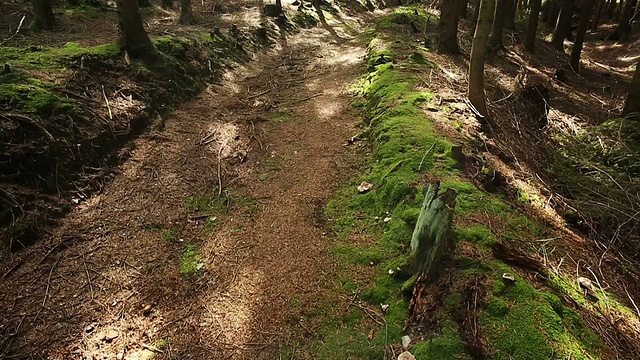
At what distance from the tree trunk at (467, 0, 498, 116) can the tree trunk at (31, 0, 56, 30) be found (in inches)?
471

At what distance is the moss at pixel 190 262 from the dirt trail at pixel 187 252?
Answer: 6 cm

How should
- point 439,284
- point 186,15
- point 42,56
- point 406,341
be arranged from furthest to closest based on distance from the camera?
1. point 186,15
2. point 42,56
3. point 439,284
4. point 406,341

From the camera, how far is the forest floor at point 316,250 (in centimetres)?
402

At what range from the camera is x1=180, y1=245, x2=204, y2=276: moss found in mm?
5392

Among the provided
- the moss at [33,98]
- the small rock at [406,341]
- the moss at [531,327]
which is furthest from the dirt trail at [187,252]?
the moss at [531,327]

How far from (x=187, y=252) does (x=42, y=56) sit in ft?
18.5

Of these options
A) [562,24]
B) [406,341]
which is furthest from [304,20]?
[406,341]

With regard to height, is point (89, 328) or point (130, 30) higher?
point (130, 30)

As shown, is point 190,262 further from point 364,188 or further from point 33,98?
point 33,98

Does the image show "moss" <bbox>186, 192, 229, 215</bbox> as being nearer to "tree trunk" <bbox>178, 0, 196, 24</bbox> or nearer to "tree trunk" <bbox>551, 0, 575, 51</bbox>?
"tree trunk" <bbox>178, 0, 196, 24</bbox>

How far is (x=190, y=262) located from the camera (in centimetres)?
554

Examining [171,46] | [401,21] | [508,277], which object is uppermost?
[401,21]

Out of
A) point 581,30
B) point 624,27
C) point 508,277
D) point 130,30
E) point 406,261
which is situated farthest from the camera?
point 624,27

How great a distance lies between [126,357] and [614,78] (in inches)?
861
